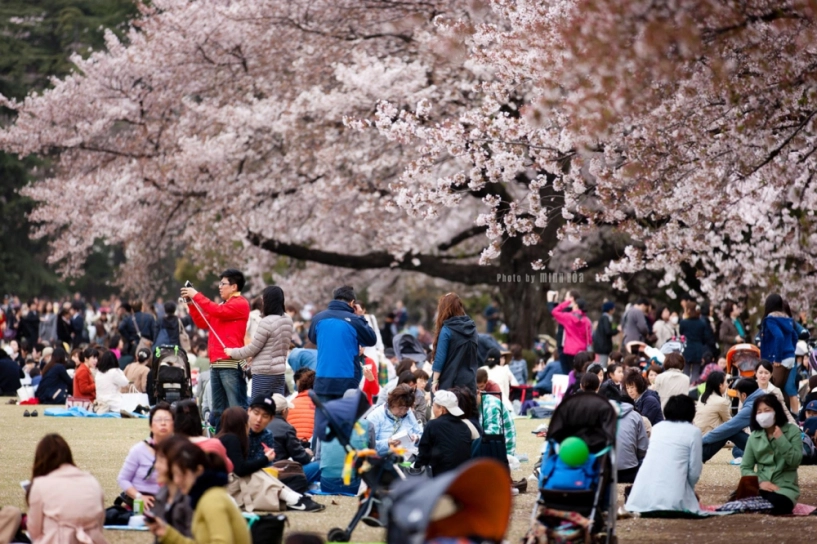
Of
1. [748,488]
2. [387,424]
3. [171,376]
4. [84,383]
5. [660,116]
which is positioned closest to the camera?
[748,488]

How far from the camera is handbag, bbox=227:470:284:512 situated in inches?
329

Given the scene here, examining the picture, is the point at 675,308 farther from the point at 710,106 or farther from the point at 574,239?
the point at 710,106

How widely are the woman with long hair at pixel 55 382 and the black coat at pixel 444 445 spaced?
34.9 feet

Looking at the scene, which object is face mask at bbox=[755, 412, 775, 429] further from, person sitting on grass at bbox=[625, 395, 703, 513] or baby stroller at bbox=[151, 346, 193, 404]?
baby stroller at bbox=[151, 346, 193, 404]

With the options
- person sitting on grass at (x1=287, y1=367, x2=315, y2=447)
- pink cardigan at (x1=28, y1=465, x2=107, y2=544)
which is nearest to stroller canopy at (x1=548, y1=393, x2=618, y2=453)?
pink cardigan at (x1=28, y1=465, x2=107, y2=544)

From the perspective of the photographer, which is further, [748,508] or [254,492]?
[748,508]

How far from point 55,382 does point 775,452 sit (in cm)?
1230

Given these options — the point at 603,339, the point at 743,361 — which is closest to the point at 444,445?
the point at 743,361

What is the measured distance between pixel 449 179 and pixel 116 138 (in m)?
12.2

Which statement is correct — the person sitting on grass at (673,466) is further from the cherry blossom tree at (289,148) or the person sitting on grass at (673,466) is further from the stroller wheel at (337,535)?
the cherry blossom tree at (289,148)

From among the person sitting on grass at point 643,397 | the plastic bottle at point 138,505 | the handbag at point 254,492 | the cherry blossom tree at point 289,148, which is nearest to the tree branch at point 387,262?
the cherry blossom tree at point 289,148

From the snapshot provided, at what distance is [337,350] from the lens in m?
10.4

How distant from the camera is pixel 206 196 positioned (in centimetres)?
2348

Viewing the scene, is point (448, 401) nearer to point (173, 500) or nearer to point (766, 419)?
point (766, 419)
